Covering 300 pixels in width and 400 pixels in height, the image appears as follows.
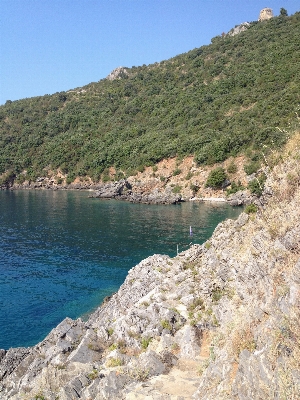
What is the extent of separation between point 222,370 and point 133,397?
312cm

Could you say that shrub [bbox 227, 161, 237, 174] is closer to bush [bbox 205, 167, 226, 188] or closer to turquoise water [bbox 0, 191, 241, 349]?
bush [bbox 205, 167, 226, 188]

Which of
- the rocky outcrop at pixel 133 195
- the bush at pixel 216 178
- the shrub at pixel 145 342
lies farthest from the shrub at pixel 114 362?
the bush at pixel 216 178

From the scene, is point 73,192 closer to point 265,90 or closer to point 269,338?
point 265,90

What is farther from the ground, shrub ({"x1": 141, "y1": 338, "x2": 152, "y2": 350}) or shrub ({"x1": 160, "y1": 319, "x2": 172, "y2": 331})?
shrub ({"x1": 160, "y1": 319, "x2": 172, "y2": 331})

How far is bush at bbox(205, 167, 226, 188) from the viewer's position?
78875mm

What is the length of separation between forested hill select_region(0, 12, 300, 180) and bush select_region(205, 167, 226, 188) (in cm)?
507

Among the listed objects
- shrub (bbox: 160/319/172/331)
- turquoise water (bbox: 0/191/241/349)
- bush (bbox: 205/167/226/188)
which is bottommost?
turquoise water (bbox: 0/191/241/349)

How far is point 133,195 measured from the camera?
86062 millimetres

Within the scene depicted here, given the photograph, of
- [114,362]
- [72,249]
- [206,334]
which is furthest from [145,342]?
[72,249]

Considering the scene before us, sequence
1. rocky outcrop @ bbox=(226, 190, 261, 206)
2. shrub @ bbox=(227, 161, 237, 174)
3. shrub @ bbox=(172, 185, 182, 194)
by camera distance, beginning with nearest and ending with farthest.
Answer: rocky outcrop @ bbox=(226, 190, 261, 206)
shrub @ bbox=(227, 161, 237, 174)
shrub @ bbox=(172, 185, 182, 194)

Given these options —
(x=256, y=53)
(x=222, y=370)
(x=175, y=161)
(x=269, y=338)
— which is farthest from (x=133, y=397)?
(x=256, y=53)

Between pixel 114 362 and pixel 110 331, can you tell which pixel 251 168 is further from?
pixel 114 362

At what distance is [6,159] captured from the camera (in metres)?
121

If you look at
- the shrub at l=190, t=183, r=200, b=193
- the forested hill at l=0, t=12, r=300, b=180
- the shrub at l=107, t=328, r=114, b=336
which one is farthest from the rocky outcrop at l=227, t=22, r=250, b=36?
the shrub at l=107, t=328, r=114, b=336
